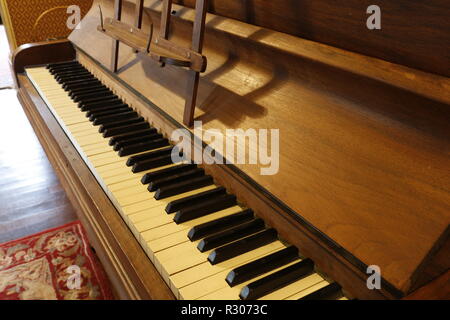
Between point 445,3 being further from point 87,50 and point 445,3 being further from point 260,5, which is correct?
point 87,50

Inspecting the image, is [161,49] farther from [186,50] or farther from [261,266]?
[261,266]

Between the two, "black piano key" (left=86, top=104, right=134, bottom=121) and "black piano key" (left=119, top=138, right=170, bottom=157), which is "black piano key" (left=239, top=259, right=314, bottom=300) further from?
"black piano key" (left=86, top=104, right=134, bottom=121)

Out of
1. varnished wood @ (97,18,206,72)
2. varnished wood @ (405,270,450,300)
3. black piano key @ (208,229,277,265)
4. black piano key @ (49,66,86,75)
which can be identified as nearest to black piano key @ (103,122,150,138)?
varnished wood @ (97,18,206,72)

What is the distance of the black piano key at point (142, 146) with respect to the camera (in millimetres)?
1637

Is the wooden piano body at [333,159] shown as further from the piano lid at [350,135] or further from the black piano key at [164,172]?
the black piano key at [164,172]

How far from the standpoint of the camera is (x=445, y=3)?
878mm

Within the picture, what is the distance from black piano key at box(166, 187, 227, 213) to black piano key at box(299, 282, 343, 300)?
500 mm

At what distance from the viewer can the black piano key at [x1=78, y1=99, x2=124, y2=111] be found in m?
2.06

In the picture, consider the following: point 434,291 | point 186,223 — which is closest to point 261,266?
point 186,223

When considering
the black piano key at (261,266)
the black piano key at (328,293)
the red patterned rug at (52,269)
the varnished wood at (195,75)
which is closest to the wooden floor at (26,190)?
the red patterned rug at (52,269)

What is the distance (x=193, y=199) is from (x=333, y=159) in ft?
1.59

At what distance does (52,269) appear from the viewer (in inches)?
81.8

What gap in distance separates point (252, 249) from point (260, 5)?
2.79 ft

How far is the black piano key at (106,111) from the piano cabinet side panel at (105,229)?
163 millimetres
